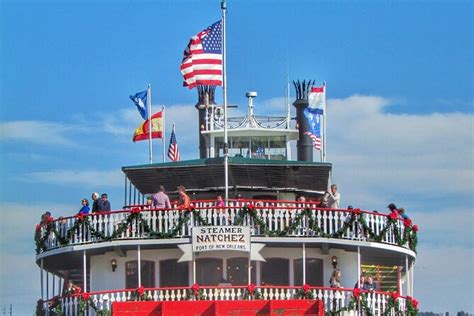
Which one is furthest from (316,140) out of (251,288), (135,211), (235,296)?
(251,288)

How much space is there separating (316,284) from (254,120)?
1410cm

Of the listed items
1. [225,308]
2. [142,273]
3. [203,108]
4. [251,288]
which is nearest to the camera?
[225,308]

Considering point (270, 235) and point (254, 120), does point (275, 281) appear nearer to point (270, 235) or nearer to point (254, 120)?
point (270, 235)

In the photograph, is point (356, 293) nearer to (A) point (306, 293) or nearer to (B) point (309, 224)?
(A) point (306, 293)

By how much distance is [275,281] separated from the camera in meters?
41.4

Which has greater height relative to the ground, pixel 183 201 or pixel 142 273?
pixel 183 201

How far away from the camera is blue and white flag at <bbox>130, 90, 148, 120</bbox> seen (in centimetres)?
5422

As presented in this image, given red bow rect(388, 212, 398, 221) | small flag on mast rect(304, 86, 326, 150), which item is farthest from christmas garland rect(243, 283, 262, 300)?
small flag on mast rect(304, 86, 326, 150)

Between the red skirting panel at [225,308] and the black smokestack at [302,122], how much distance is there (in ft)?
64.9

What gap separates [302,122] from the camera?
58.0 metres

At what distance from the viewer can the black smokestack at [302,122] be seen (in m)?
57.9

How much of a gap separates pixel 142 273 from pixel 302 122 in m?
17.6

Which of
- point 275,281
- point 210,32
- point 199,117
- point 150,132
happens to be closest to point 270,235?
point 275,281

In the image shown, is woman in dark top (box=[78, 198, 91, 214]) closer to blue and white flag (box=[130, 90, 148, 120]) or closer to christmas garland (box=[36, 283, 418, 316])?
christmas garland (box=[36, 283, 418, 316])
